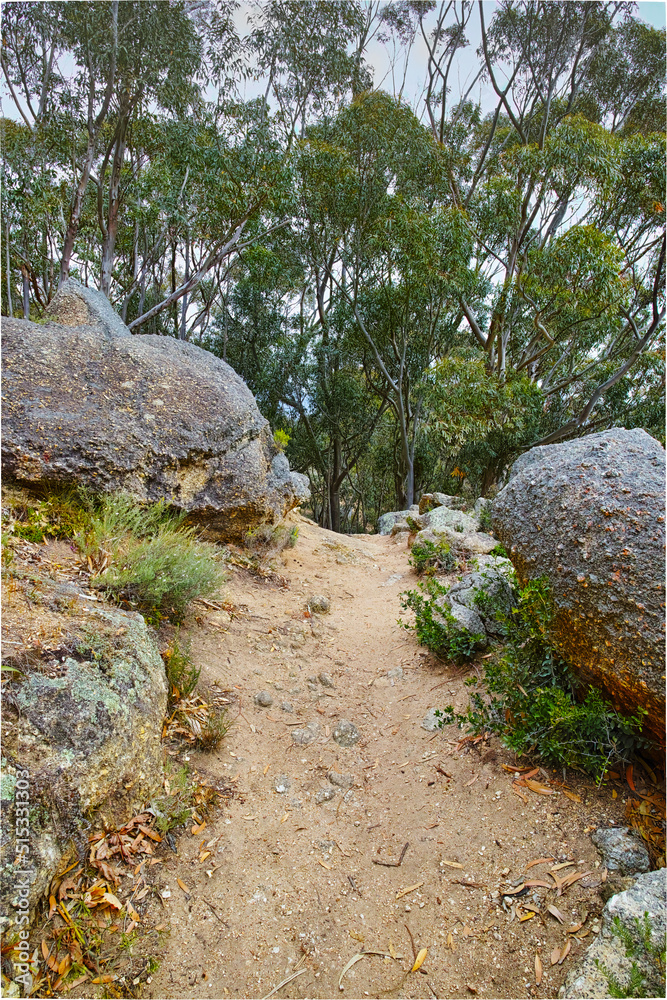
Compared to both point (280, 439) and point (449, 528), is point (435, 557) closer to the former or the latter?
point (449, 528)

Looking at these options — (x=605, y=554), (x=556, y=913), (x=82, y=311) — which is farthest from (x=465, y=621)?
(x=82, y=311)

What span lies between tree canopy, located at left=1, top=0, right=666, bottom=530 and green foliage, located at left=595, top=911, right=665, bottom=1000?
28.6 feet

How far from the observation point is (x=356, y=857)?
2566 millimetres

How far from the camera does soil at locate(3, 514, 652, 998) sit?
2.00m

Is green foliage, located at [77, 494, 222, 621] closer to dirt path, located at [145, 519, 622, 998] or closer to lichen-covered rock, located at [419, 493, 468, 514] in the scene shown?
dirt path, located at [145, 519, 622, 998]

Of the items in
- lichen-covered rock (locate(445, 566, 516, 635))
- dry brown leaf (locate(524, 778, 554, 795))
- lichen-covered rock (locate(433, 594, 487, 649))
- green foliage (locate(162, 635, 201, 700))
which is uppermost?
lichen-covered rock (locate(445, 566, 516, 635))

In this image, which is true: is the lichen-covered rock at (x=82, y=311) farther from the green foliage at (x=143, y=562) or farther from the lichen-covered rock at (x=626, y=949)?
the lichen-covered rock at (x=626, y=949)

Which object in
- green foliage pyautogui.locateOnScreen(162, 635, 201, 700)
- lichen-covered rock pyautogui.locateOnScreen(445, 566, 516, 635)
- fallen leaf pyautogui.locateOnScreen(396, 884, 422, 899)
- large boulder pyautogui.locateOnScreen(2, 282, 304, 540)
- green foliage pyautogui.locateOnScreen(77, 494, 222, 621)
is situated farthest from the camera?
large boulder pyautogui.locateOnScreen(2, 282, 304, 540)

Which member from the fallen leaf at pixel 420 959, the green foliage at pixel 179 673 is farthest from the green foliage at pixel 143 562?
the fallen leaf at pixel 420 959

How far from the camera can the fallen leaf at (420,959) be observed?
2.04m

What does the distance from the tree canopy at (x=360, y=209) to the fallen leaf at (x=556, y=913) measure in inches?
335

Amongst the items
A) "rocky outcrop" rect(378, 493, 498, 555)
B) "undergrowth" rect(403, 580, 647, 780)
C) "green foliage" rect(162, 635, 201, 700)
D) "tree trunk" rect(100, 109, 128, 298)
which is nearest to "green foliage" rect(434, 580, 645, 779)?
"undergrowth" rect(403, 580, 647, 780)

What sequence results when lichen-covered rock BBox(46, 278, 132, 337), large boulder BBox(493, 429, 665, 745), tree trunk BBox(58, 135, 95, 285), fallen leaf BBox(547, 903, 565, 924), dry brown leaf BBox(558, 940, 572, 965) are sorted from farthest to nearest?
tree trunk BBox(58, 135, 95, 285) < lichen-covered rock BBox(46, 278, 132, 337) < large boulder BBox(493, 429, 665, 745) < fallen leaf BBox(547, 903, 565, 924) < dry brown leaf BBox(558, 940, 572, 965)

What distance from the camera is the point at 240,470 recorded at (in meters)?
5.34
